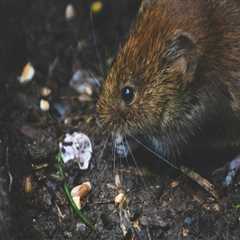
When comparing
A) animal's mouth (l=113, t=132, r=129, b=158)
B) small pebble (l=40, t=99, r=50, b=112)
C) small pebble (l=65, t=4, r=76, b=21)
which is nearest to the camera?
animal's mouth (l=113, t=132, r=129, b=158)

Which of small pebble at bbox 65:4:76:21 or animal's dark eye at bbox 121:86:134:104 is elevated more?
small pebble at bbox 65:4:76:21

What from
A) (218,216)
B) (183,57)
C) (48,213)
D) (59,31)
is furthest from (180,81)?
(59,31)

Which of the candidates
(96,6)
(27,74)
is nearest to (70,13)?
(96,6)

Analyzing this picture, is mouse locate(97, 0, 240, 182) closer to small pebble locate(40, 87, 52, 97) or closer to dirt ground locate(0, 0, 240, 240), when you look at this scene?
dirt ground locate(0, 0, 240, 240)

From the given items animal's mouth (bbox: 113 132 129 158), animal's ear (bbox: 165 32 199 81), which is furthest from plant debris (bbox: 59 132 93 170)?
animal's ear (bbox: 165 32 199 81)

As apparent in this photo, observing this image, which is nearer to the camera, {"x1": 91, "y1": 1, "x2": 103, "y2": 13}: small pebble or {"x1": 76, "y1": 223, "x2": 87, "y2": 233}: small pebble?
{"x1": 76, "y1": 223, "x2": 87, "y2": 233}: small pebble

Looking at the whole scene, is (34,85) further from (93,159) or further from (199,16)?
(199,16)

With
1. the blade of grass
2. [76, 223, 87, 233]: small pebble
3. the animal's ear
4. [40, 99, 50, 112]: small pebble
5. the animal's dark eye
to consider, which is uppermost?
the animal's ear

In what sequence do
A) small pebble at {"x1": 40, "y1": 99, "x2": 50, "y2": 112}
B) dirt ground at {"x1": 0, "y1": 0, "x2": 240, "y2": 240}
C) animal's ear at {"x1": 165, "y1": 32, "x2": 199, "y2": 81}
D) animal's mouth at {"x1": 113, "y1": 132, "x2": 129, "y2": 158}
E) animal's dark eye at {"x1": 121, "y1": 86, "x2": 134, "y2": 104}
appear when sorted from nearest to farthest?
animal's ear at {"x1": 165, "y1": 32, "x2": 199, "y2": 81}
animal's dark eye at {"x1": 121, "y1": 86, "x2": 134, "y2": 104}
dirt ground at {"x1": 0, "y1": 0, "x2": 240, "y2": 240}
animal's mouth at {"x1": 113, "y1": 132, "x2": 129, "y2": 158}
small pebble at {"x1": 40, "y1": 99, "x2": 50, "y2": 112}
